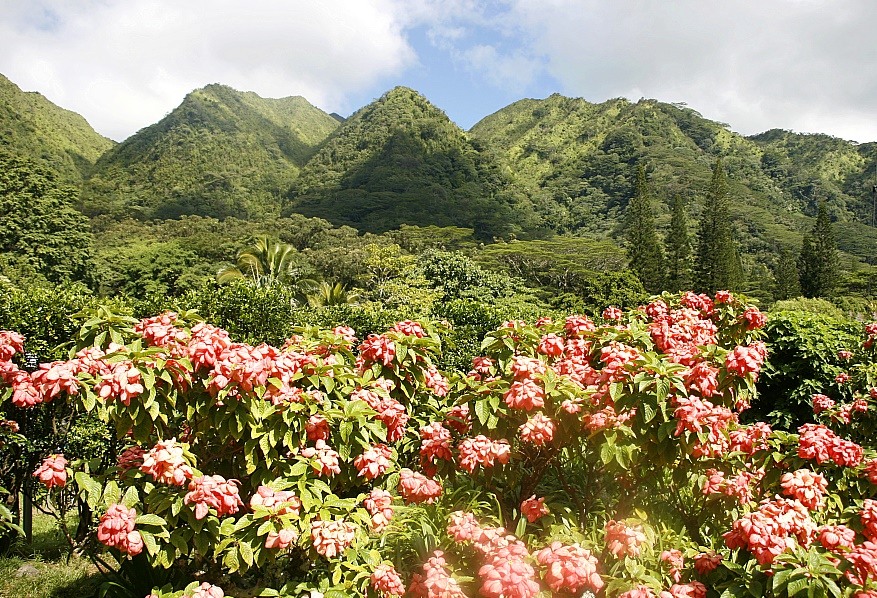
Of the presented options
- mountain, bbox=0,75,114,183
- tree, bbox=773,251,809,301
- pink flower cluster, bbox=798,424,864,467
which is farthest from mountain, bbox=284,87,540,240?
pink flower cluster, bbox=798,424,864,467

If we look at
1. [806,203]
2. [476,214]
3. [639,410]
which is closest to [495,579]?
[639,410]

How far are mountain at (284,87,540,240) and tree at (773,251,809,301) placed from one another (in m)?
17.7

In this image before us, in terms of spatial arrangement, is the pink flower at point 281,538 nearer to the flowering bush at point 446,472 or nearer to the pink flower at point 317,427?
the flowering bush at point 446,472

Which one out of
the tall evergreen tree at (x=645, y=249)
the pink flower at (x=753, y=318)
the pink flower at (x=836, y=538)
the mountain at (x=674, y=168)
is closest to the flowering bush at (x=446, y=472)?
the pink flower at (x=836, y=538)

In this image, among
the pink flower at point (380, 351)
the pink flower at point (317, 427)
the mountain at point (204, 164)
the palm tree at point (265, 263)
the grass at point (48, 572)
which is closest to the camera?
the pink flower at point (317, 427)

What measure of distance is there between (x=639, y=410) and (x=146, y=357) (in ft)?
5.70

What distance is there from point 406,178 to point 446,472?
54521mm

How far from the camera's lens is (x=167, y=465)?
5.85 ft

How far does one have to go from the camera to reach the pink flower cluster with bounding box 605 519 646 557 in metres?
1.86

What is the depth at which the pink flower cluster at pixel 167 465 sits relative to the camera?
1.77 metres

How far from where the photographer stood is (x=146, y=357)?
189 cm

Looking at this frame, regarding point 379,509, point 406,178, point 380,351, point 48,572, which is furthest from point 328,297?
point 406,178

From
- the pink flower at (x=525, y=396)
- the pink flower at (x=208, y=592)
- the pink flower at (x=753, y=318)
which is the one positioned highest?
the pink flower at (x=753, y=318)

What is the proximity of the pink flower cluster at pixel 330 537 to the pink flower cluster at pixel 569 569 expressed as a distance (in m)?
0.62
